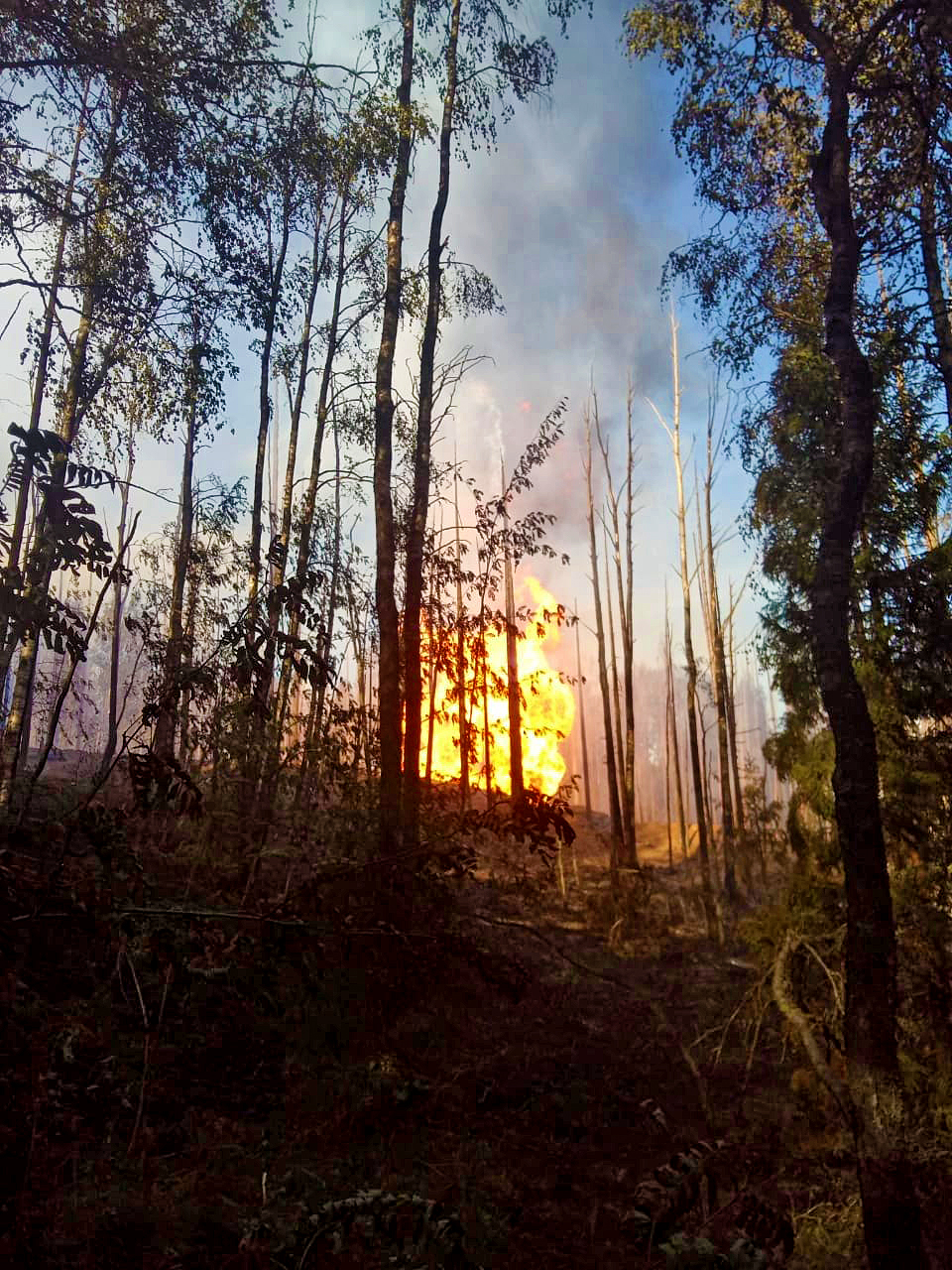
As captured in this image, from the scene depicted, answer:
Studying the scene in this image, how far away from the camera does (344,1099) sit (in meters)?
6.61

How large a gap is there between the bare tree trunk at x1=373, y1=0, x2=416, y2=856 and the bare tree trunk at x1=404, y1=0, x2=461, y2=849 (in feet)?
1.77

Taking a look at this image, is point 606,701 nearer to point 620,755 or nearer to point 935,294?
point 620,755

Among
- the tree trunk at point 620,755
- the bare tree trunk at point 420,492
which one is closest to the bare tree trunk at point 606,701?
the tree trunk at point 620,755

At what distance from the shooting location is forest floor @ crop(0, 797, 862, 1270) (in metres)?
2.69

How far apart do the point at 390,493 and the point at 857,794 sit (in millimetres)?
6922

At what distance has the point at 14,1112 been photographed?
296cm

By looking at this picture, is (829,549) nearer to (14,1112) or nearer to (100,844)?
(100,844)

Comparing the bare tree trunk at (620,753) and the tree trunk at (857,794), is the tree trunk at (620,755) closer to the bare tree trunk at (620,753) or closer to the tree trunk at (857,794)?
the bare tree trunk at (620,753)

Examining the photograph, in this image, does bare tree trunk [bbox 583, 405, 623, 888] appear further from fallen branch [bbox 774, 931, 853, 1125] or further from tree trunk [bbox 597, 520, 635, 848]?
fallen branch [bbox 774, 931, 853, 1125]

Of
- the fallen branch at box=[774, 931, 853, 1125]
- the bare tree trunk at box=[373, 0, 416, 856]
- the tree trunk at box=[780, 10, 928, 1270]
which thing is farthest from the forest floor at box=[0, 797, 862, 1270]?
the bare tree trunk at box=[373, 0, 416, 856]

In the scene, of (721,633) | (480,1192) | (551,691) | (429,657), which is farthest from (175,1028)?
(551,691)

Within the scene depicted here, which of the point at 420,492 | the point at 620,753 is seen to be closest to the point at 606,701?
the point at 620,753

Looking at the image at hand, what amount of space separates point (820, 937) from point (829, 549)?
4412mm

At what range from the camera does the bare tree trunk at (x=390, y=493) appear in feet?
30.4
